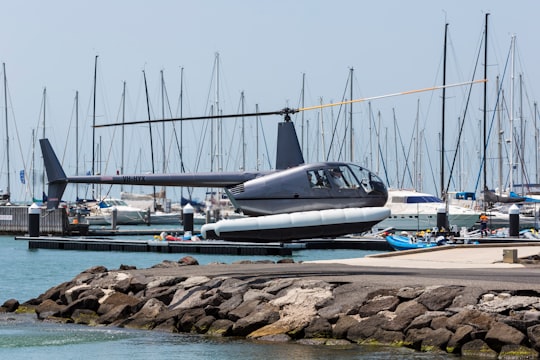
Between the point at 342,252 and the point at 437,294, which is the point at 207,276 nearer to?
the point at 437,294

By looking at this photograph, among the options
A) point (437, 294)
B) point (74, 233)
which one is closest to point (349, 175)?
point (437, 294)

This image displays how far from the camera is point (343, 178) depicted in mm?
27203

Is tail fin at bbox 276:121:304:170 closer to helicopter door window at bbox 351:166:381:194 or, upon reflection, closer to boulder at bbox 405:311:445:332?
helicopter door window at bbox 351:166:381:194

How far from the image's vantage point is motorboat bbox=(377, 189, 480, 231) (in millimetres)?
64250

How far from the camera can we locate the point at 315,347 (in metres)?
21.0

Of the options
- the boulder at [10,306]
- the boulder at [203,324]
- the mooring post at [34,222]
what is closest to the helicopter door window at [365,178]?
the boulder at [203,324]

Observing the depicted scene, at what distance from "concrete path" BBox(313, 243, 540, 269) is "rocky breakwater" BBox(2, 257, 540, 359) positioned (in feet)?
16.2

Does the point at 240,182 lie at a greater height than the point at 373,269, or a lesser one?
greater

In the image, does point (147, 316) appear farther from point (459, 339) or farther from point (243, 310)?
point (459, 339)

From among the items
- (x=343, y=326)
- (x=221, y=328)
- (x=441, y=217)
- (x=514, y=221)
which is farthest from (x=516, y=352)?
(x=441, y=217)

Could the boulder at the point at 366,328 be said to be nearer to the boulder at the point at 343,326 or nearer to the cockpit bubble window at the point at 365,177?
the boulder at the point at 343,326

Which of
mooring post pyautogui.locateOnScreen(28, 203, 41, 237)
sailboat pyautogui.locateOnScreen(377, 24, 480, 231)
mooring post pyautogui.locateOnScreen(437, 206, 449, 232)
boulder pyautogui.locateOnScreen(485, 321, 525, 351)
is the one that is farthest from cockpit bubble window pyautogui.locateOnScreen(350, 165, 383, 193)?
sailboat pyautogui.locateOnScreen(377, 24, 480, 231)

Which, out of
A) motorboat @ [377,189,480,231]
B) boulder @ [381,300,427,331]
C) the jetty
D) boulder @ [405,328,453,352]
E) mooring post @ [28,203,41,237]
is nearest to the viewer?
boulder @ [405,328,453,352]

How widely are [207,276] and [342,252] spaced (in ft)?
87.3
